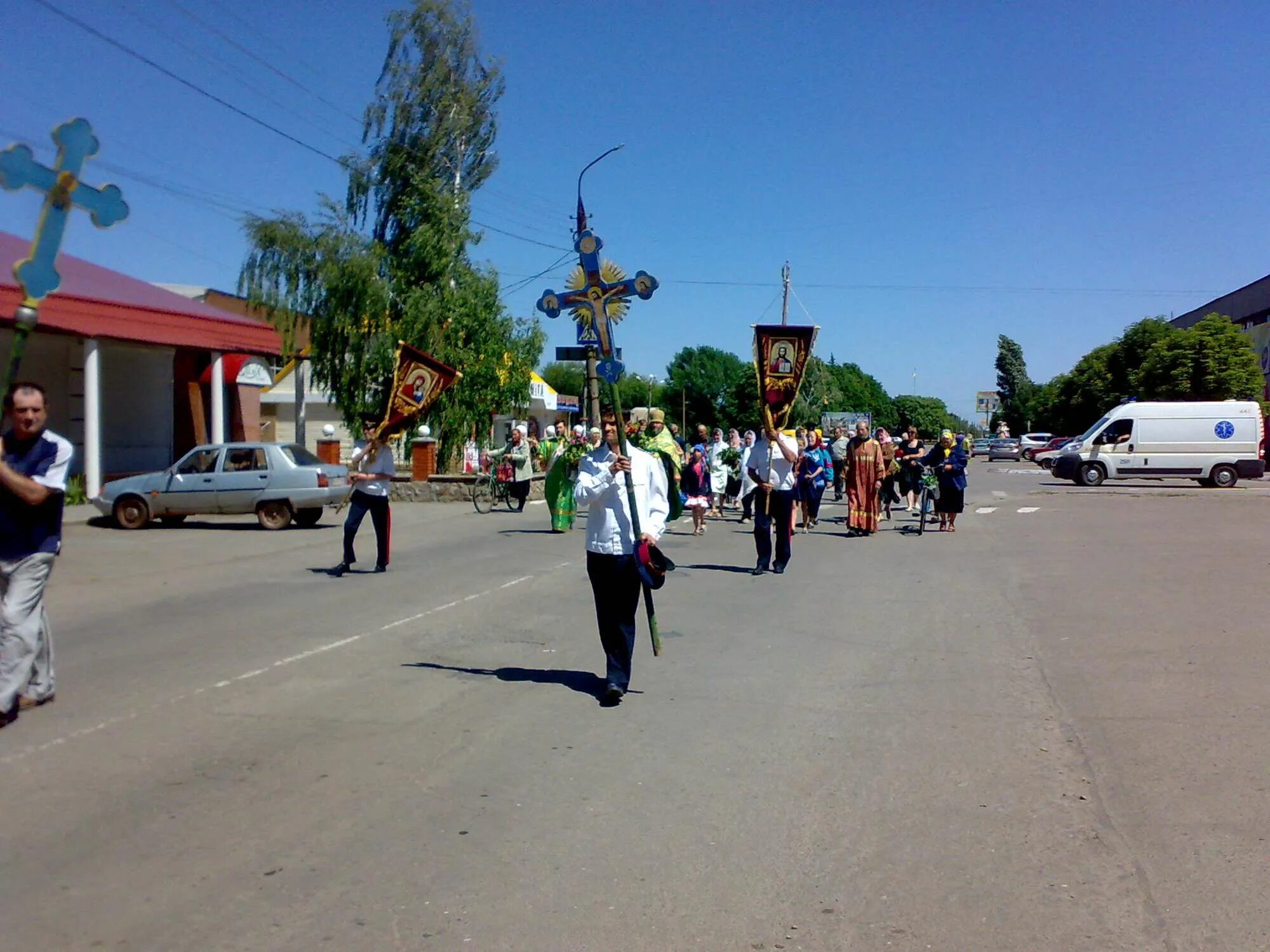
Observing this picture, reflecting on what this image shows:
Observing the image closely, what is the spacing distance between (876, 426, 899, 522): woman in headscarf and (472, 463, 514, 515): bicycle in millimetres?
7421

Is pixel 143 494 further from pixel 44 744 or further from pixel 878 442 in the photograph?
pixel 44 744

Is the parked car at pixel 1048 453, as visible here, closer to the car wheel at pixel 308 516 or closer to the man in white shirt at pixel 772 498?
the car wheel at pixel 308 516

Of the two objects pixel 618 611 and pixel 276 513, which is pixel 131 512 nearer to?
pixel 276 513

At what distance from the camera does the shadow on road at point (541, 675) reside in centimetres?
772

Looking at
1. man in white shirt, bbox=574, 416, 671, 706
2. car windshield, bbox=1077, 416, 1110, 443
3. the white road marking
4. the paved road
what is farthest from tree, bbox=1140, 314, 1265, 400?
man in white shirt, bbox=574, 416, 671, 706

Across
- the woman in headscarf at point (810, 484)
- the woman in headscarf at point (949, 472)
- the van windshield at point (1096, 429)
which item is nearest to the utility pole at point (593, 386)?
the woman in headscarf at point (810, 484)

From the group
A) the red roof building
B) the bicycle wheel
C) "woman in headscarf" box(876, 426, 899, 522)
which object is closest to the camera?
"woman in headscarf" box(876, 426, 899, 522)

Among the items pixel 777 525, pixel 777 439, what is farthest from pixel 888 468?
pixel 777 439

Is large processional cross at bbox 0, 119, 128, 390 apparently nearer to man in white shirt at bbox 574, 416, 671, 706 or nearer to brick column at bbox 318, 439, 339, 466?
man in white shirt at bbox 574, 416, 671, 706

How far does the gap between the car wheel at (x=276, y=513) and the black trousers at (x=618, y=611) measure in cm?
1350

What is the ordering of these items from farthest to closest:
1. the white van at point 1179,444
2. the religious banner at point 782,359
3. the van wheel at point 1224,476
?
the van wheel at point 1224,476 → the white van at point 1179,444 → the religious banner at point 782,359

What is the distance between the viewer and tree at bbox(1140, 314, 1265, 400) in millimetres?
47188

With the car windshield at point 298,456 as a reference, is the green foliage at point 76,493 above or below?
below

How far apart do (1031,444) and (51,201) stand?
2623 inches
